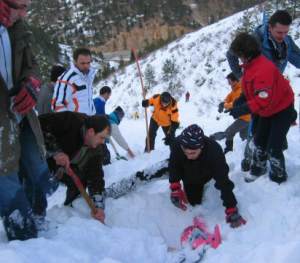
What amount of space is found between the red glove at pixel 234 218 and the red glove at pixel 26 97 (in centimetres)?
193

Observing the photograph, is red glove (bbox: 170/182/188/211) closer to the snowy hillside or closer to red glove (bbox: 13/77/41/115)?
the snowy hillside

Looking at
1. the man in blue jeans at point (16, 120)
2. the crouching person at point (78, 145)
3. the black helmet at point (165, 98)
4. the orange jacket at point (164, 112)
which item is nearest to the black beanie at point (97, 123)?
the crouching person at point (78, 145)

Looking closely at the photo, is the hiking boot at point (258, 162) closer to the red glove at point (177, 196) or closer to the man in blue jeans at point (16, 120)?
the red glove at point (177, 196)

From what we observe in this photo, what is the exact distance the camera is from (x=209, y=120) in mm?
14977

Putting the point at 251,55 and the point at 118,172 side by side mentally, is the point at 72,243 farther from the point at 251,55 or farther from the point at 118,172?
the point at 118,172

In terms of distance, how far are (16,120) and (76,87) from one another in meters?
2.42

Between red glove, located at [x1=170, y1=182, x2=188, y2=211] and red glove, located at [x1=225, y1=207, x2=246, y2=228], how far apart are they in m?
0.51

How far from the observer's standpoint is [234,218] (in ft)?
12.2

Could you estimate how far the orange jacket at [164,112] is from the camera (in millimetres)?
7676

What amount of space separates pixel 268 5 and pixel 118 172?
20293 mm

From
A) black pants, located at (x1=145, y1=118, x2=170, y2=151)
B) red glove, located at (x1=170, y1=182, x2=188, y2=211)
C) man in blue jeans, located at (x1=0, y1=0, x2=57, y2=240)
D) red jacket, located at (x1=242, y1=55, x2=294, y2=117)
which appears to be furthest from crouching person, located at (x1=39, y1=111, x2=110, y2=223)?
black pants, located at (x1=145, y1=118, x2=170, y2=151)

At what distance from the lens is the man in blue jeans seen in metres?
2.71

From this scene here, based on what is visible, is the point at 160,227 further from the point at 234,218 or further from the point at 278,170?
the point at 278,170

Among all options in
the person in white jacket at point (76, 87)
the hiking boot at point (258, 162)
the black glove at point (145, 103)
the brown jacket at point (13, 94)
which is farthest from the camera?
the black glove at point (145, 103)
